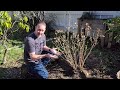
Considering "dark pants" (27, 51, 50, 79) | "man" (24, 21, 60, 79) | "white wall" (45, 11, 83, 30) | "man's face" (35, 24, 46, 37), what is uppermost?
"white wall" (45, 11, 83, 30)

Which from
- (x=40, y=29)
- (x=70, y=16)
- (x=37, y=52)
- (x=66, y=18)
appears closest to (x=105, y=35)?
(x=70, y=16)

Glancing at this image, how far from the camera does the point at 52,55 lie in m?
4.15

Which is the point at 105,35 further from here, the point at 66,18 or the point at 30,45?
the point at 30,45

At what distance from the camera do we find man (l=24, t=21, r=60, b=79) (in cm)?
395

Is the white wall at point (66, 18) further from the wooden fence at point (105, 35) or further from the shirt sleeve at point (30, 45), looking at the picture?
the shirt sleeve at point (30, 45)

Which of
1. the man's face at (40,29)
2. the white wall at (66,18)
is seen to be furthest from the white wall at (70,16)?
the man's face at (40,29)

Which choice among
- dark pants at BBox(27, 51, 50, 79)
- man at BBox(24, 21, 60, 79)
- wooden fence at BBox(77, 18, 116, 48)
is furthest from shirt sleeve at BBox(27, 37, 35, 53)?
wooden fence at BBox(77, 18, 116, 48)

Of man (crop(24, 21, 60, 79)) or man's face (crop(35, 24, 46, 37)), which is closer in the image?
man's face (crop(35, 24, 46, 37))

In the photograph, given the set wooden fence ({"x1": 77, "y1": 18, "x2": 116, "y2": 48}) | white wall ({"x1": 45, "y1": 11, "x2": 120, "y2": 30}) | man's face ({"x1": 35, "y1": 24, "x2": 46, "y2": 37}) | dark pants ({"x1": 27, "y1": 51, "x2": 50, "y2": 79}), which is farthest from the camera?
white wall ({"x1": 45, "y1": 11, "x2": 120, "y2": 30})

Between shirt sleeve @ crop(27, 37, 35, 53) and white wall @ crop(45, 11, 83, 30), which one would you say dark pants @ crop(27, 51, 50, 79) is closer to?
shirt sleeve @ crop(27, 37, 35, 53)

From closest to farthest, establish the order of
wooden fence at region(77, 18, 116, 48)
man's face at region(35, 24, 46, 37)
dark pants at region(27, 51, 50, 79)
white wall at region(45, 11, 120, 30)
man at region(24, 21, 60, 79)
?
man's face at region(35, 24, 46, 37) < man at region(24, 21, 60, 79) < dark pants at region(27, 51, 50, 79) < wooden fence at region(77, 18, 116, 48) < white wall at region(45, 11, 120, 30)

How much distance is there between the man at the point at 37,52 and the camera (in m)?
3.95
